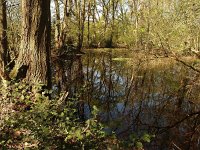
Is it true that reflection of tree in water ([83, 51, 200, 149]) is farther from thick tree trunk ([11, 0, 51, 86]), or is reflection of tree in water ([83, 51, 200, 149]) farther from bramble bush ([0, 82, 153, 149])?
thick tree trunk ([11, 0, 51, 86])

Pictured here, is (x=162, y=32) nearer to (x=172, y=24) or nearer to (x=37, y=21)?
(x=172, y=24)

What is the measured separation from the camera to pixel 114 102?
11.8m

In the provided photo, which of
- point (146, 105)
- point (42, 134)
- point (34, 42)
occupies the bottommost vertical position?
point (146, 105)

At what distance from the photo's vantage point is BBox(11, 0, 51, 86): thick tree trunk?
6.64 m

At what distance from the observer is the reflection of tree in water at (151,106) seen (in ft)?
25.1

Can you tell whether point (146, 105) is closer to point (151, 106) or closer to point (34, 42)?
point (151, 106)

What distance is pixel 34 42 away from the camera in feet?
22.0

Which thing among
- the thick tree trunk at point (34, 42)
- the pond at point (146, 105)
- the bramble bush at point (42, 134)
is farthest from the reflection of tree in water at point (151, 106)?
the thick tree trunk at point (34, 42)

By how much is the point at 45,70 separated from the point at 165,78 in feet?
39.4

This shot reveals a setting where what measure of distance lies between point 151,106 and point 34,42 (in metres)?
5.92

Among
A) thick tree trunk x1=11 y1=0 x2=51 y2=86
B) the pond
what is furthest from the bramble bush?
→ thick tree trunk x1=11 y1=0 x2=51 y2=86

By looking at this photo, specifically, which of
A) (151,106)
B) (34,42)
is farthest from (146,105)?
(34,42)

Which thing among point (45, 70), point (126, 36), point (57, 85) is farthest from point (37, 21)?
point (126, 36)

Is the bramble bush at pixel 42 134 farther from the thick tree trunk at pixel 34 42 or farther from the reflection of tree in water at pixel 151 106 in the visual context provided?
the thick tree trunk at pixel 34 42
